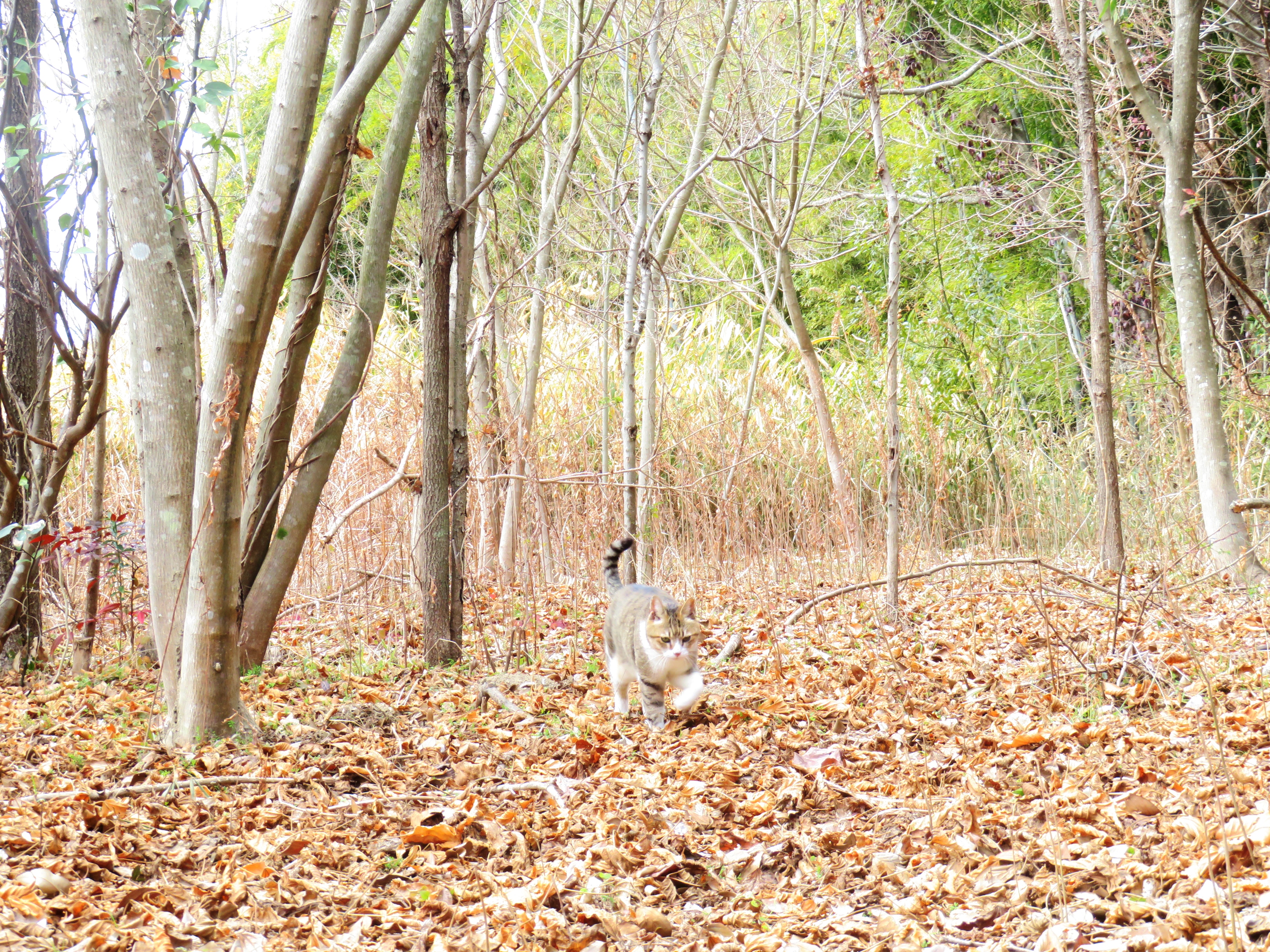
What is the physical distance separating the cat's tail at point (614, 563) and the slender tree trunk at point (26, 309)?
2739 millimetres

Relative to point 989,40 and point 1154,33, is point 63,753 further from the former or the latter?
point 989,40

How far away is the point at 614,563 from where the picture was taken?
5.17m

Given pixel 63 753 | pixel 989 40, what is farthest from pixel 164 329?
pixel 989 40

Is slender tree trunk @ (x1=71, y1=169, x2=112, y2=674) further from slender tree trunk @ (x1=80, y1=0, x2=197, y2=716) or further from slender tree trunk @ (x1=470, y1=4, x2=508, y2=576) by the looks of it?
slender tree trunk @ (x1=470, y1=4, x2=508, y2=576)

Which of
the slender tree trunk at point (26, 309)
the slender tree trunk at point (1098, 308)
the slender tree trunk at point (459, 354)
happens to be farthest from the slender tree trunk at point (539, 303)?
the slender tree trunk at point (1098, 308)

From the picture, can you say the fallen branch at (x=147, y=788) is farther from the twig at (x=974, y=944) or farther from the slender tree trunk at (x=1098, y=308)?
the slender tree trunk at (x=1098, y=308)

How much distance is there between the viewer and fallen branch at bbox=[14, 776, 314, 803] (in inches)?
113

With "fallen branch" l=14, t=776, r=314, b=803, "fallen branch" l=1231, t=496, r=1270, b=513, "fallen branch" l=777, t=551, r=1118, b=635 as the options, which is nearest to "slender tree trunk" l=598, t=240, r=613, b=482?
"fallen branch" l=777, t=551, r=1118, b=635

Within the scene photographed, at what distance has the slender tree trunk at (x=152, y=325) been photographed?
3281 millimetres

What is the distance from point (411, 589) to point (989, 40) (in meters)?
9.10

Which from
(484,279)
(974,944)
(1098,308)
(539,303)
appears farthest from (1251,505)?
(484,279)

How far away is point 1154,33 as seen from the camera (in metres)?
7.44

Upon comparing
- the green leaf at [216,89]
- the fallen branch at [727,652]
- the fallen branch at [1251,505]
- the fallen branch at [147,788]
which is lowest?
the fallen branch at [147,788]

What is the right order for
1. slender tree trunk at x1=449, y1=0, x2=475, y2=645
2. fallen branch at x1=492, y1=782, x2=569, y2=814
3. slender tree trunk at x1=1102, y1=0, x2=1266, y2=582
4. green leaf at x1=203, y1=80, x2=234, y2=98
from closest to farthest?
fallen branch at x1=492, y1=782, x2=569, y2=814 < green leaf at x1=203, y1=80, x2=234, y2=98 < slender tree trunk at x1=449, y1=0, x2=475, y2=645 < slender tree trunk at x1=1102, y1=0, x2=1266, y2=582
